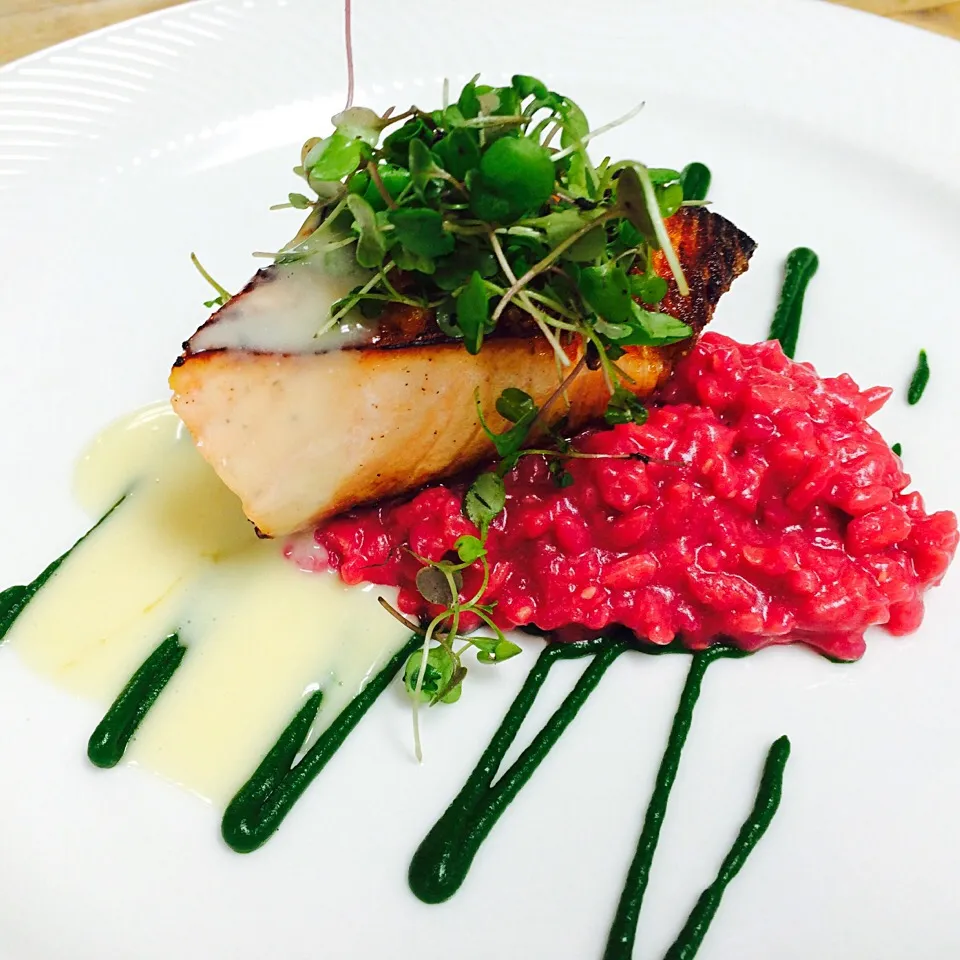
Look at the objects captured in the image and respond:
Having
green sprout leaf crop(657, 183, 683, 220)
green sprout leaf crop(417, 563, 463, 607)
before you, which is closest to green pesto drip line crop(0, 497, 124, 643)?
green sprout leaf crop(417, 563, 463, 607)

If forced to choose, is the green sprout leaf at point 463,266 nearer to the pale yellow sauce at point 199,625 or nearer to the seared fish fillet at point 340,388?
the seared fish fillet at point 340,388

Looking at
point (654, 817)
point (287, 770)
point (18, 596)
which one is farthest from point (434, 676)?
point (18, 596)

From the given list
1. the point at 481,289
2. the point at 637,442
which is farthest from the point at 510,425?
the point at 481,289

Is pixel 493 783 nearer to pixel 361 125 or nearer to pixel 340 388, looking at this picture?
pixel 340 388

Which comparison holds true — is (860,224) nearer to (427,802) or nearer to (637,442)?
(637,442)

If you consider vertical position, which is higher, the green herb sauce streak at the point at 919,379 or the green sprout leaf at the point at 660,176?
the green sprout leaf at the point at 660,176

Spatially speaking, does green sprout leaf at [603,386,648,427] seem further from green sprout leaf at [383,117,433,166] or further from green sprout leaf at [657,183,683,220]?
green sprout leaf at [383,117,433,166]

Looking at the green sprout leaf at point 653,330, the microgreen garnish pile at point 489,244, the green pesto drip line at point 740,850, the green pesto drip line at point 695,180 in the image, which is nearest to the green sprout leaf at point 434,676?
the microgreen garnish pile at point 489,244
